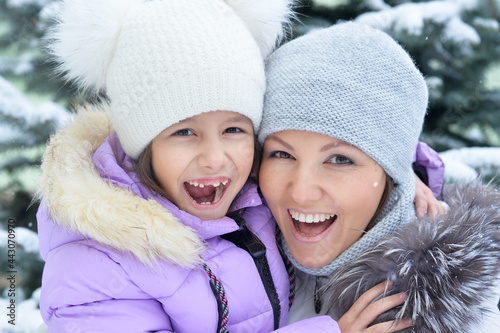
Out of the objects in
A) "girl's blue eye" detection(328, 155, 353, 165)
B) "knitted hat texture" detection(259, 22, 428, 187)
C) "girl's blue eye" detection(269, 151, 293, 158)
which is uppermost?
"knitted hat texture" detection(259, 22, 428, 187)

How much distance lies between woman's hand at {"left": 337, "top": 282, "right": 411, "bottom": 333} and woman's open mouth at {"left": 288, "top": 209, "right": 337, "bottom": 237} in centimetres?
30

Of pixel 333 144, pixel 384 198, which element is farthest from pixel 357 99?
pixel 384 198

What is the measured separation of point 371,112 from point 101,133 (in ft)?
3.48

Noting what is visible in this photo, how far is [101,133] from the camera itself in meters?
1.86

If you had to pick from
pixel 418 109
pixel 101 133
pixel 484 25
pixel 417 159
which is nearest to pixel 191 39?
pixel 101 133

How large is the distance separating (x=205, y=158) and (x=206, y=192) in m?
0.25

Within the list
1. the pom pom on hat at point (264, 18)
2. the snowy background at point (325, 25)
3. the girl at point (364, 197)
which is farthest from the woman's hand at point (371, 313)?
the snowy background at point (325, 25)

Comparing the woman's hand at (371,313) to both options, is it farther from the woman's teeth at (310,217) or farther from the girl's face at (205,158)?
the girl's face at (205,158)

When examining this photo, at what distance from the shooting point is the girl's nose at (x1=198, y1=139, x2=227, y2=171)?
1562 millimetres

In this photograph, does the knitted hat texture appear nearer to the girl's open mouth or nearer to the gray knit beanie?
the gray knit beanie

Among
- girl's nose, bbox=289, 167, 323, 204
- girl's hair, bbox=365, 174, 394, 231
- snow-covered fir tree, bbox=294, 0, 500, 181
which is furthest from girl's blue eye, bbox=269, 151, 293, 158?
snow-covered fir tree, bbox=294, 0, 500, 181

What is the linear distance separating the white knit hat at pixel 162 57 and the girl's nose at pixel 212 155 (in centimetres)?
12

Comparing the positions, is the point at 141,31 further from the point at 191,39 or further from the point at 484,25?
the point at 484,25

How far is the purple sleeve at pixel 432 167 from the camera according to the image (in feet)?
6.73
